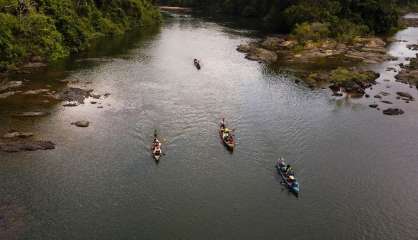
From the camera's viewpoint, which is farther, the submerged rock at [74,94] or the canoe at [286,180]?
the submerged rock at [74,94]

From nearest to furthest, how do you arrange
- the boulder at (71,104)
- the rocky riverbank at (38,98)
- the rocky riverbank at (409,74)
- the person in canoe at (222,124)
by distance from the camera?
the rocky riverbank at (38,98) < the person in canoe at (222,124) < the boulder at (71,104) < the rocky riverbank at (409,74)

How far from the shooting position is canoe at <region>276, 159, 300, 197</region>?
4762 cm

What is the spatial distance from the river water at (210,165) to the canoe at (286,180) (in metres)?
0.82

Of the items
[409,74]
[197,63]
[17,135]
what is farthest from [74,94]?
[409,74]

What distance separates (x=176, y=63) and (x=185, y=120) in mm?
33910

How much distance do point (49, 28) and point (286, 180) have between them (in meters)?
65.4

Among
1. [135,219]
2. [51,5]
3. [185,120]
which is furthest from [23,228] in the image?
[51,5]

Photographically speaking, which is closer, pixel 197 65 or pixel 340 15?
pixel 197 65

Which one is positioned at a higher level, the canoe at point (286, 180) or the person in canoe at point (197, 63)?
the person in canoe at point (197, 63)

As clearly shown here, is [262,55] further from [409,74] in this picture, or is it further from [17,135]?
[17,135]

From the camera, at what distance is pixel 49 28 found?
3733 inches

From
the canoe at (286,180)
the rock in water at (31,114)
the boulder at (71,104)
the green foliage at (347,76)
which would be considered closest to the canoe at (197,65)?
the green foliage at (347,76)

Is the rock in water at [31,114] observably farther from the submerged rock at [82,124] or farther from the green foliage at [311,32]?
the green foliage at [311,32]

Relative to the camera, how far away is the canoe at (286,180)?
47.6 meters
